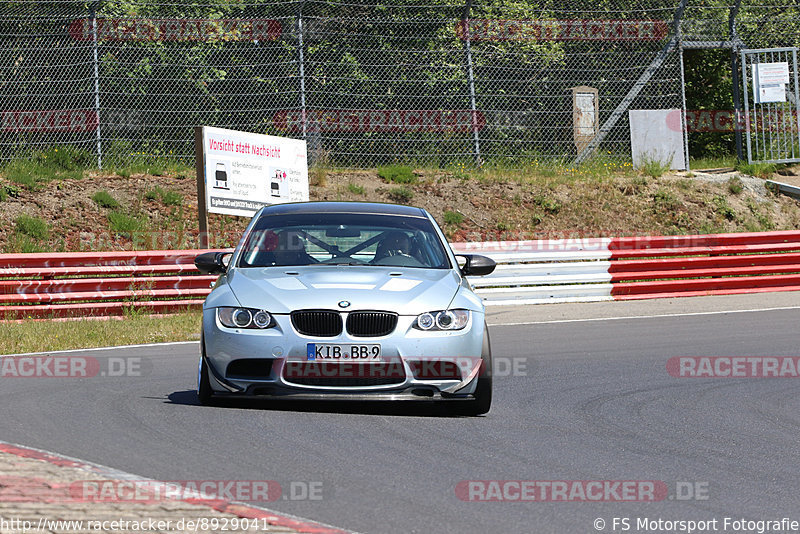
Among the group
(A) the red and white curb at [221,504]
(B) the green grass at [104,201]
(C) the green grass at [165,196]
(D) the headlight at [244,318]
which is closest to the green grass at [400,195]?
(C) the green grass at [165,196]

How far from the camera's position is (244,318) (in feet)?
26.3

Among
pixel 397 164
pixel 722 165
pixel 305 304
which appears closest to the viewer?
pixel 305 304

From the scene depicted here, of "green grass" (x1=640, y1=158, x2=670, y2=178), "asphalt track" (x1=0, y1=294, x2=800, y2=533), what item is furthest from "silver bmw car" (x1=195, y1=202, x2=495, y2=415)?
"green grass" (x1=640, y1=158, x2=670, y2=178)

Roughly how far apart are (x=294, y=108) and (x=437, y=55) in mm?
2908

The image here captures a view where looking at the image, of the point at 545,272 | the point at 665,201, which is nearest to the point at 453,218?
the point at 545,272

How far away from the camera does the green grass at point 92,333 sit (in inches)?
514

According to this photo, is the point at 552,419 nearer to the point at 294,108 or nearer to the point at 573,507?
the point at 573,507

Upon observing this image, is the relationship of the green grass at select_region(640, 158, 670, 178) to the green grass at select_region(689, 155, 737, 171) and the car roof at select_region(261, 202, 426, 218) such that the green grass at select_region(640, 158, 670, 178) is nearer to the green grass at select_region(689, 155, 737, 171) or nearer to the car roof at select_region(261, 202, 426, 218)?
the green grass at select_region(689, 155, 737, 171)

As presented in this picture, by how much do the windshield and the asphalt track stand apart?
110cm

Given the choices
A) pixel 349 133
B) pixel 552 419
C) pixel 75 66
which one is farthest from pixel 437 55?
pixel 552 419

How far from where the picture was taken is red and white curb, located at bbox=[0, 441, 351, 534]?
17.0ft

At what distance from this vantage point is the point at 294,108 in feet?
70.9

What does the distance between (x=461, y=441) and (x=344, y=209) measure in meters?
2.78

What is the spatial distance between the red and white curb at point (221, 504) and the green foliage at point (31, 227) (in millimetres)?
13834
